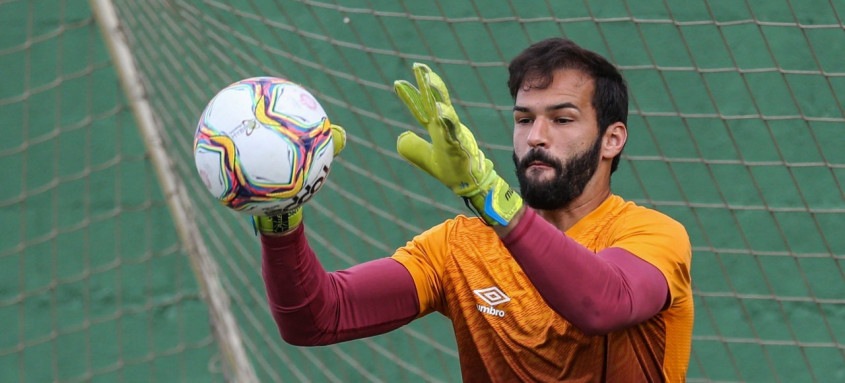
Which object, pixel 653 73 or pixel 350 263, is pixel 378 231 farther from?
pixel 653 73

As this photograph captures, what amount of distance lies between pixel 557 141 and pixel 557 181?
9 cm

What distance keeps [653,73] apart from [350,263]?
1330mm

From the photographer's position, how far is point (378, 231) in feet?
15.7

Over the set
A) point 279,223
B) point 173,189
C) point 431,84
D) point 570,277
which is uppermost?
point 431,84

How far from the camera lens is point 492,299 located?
2.79 meters

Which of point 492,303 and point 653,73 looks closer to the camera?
point 492,303

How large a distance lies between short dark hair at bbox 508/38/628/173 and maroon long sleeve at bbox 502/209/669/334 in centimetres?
54

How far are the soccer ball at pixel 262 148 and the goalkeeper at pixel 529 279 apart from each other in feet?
0.41

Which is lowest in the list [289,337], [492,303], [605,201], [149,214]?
[149,214]

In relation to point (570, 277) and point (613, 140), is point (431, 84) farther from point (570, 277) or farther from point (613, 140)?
point (613, 140)

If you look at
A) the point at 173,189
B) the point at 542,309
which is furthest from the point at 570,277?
the point at 173,189

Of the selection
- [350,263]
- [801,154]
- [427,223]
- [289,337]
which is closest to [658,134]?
[801,154]

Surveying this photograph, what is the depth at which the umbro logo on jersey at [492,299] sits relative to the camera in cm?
277

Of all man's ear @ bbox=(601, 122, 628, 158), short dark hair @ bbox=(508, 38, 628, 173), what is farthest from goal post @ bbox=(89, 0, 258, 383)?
man's ear @ bbox=(601, 122, 628, 158)
